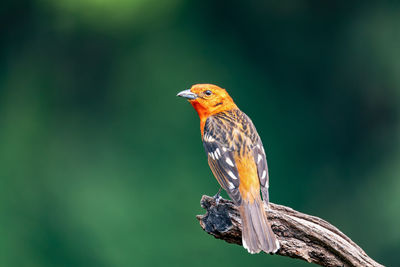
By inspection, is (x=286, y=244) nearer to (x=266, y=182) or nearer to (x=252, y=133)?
(x=266, y=182)

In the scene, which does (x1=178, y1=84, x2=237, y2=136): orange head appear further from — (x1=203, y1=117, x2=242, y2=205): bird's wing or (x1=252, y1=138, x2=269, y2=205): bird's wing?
(x1=252, y1=138, x2=269, y2=205): bird's wing

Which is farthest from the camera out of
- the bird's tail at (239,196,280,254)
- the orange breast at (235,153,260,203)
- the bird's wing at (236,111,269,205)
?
the bird's wing at (236,111,269,205)

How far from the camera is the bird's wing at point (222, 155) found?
3.40 meters

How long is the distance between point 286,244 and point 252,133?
1.03 meters

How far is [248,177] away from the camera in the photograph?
11.4ft

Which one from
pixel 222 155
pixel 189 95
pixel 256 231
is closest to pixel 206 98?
pixel 189 95

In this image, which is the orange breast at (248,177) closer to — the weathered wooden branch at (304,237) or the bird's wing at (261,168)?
the bird's wing at (261,168)

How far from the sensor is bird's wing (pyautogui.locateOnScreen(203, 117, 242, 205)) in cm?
340

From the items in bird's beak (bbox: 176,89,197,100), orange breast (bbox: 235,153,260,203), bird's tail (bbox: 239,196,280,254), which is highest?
bird's beak (bbox: 176,89,197,100)

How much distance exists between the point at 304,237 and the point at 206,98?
1433 mm

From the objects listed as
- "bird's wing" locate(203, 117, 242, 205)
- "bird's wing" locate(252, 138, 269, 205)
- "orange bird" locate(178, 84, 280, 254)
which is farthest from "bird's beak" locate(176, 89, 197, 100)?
"bird's wing" locate(252, 138, 269, 205)

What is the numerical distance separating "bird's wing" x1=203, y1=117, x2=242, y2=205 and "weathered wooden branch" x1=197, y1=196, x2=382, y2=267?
18 centimetres

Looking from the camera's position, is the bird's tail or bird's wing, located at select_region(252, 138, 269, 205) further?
bird's wing, located at select_region(252, 138, 269, 205)

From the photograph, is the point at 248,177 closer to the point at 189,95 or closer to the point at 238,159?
the point at 238,159
